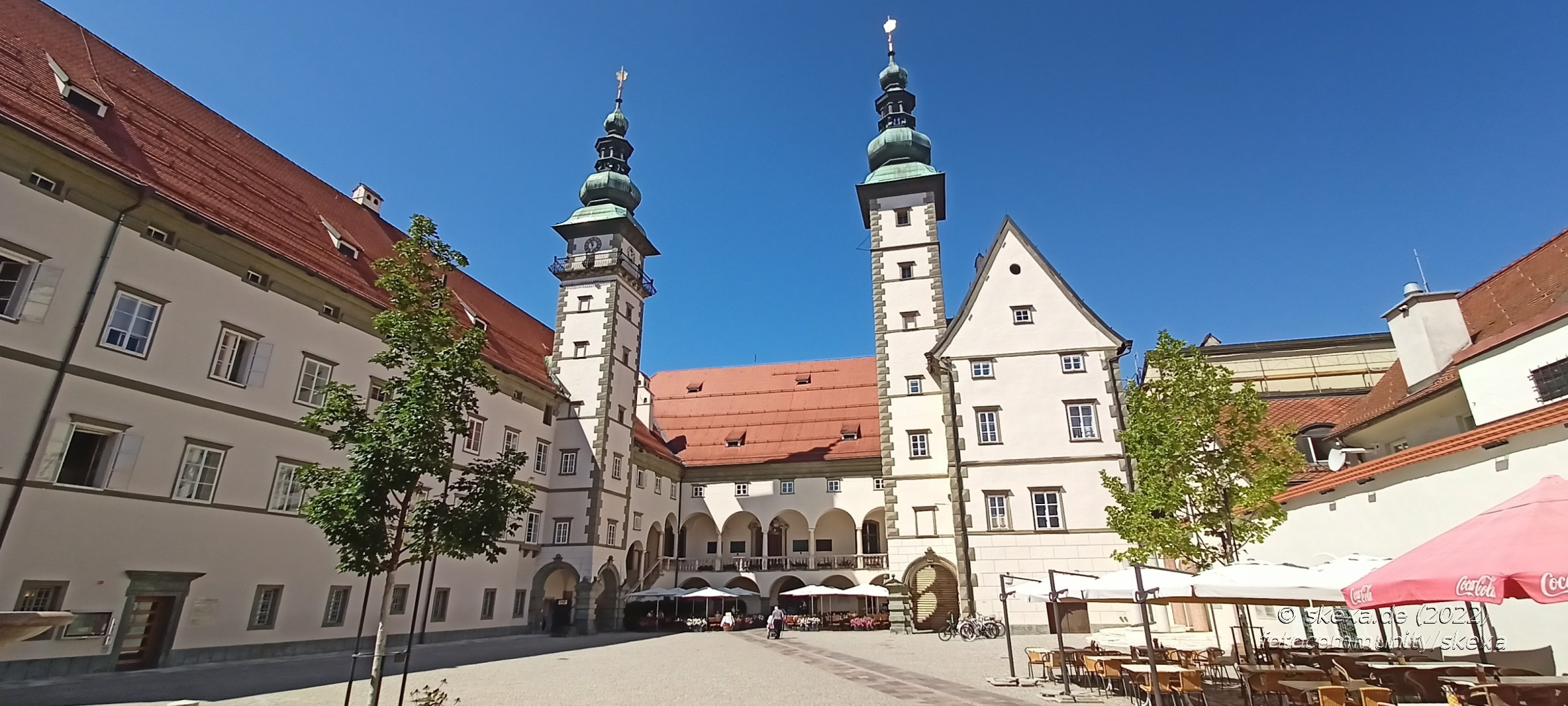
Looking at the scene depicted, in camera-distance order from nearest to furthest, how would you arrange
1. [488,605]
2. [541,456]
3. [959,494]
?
[959,494] → [488,605] → [541,456]

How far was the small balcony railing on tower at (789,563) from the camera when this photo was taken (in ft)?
122

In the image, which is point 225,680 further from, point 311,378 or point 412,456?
point 412,456

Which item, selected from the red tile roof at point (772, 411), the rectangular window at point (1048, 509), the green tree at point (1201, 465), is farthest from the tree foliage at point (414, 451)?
the red tile roof at point (772, 411)

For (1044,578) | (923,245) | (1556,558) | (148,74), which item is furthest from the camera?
(923,245)

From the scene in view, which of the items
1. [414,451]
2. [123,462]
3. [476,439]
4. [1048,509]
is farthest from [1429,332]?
[123,462]

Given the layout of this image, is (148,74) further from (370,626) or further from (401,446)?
(401,446)

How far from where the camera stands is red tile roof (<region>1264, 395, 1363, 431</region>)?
1047 inches

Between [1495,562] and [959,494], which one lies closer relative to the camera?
[1495,562]

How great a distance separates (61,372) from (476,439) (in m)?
12.8

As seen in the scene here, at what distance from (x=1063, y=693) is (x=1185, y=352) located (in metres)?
9.32

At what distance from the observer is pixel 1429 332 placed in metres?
20.6

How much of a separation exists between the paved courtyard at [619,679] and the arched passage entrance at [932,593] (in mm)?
5552

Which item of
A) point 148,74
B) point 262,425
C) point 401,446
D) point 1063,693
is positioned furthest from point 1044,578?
point 148,74

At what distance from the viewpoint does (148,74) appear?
858 inches
